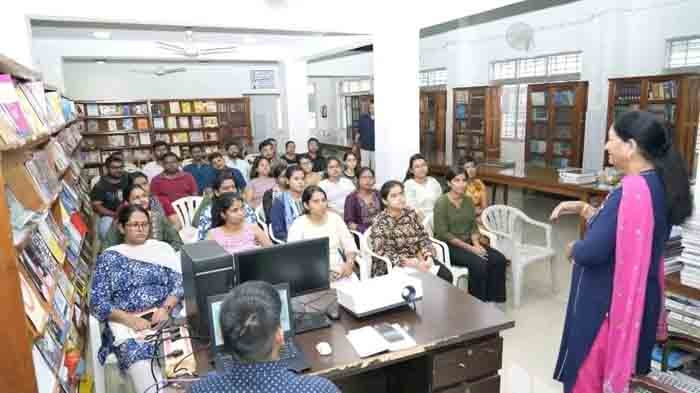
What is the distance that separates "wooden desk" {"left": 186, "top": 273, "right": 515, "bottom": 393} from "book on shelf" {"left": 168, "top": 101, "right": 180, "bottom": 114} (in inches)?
345

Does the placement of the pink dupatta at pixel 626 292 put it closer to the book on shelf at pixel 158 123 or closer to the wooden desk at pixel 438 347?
the wooden desk at pixel 438 347

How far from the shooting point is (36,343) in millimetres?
1833

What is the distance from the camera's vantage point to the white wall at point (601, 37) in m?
6.59

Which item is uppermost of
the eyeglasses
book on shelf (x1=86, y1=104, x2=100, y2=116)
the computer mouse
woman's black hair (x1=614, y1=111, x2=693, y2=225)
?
book on shelf (x1=86, y1=104, x2=100, y2=116)

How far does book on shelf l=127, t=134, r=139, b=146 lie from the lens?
31.6ft

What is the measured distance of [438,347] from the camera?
6.48 feet

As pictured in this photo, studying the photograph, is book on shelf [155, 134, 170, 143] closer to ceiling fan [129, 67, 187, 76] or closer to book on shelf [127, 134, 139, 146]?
book on shelf [127, 134, 139, 146]

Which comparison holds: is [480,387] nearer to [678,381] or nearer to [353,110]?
[678,381]

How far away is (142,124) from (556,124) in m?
7.70

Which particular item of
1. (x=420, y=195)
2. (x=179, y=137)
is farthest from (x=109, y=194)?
(x=179, y=137)

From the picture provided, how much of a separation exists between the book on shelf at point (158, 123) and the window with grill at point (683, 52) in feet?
28.8

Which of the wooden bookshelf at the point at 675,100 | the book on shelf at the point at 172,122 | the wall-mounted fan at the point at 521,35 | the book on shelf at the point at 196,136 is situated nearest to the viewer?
the wooden bookshelf at the point at 675,100

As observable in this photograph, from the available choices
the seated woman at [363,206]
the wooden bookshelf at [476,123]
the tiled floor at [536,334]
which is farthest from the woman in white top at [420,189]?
the wooden bookshelf at [476,123]

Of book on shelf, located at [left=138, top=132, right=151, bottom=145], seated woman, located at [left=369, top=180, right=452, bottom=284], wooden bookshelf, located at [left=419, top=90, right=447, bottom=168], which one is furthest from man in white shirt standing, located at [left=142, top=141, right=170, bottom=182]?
wooden bookshelf, located at [left=419, top=90, right=447, bottom=168]
